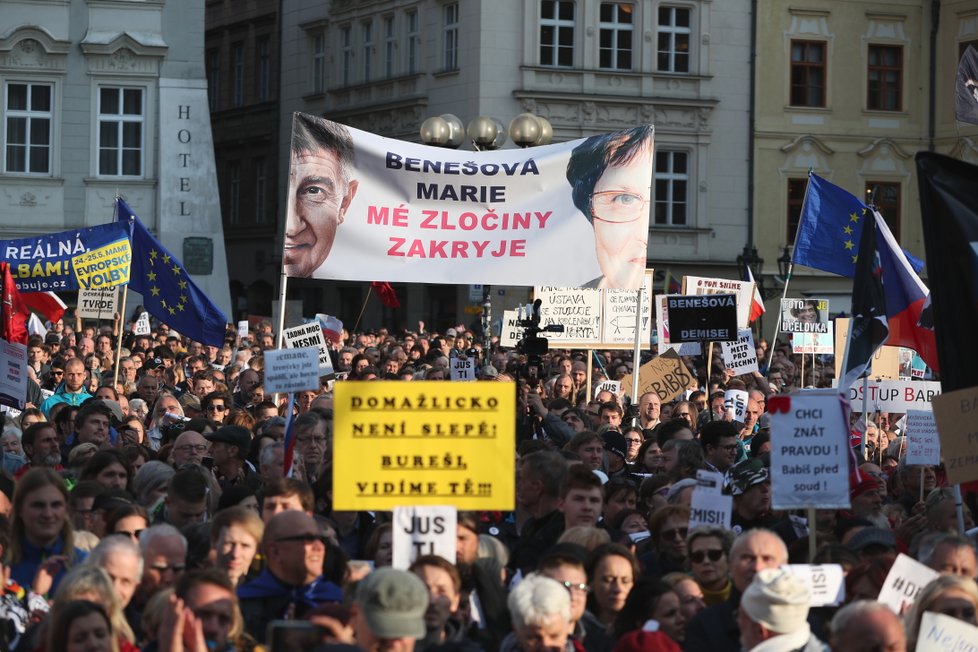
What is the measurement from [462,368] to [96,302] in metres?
7.43

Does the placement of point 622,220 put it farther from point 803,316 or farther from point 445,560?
point 803,316

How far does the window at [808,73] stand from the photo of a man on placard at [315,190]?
33428 millimetres

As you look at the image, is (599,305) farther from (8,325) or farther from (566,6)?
(566,6)

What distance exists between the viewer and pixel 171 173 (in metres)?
41.0

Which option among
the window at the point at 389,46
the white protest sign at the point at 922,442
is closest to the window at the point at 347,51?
the window at the point at 389,46

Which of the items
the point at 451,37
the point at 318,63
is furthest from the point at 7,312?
the point at 318,63

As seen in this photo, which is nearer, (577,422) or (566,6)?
(577,422)

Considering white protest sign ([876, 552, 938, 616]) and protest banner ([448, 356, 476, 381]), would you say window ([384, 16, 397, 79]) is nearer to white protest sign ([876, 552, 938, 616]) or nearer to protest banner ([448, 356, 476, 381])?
protest banner ([448, 356, 476, 381])

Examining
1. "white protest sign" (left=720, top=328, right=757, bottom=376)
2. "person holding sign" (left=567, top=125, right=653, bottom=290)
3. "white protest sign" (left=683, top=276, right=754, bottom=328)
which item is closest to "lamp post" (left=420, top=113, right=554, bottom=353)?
"white protest sign" (left=683, top=276, right=754, bottom=328)

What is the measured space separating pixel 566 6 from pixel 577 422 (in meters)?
31.1

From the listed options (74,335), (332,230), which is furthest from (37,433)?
(74,335)

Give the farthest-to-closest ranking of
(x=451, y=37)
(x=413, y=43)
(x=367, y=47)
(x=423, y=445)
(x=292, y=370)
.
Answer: (x=367, y=47), (x=413, y=43), (x=451, y=37), (x=292, y=370), (x=423, y=445)

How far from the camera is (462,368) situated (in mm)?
19406

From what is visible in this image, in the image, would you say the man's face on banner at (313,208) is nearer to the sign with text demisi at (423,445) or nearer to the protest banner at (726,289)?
the sign with text demisi at (423,445)
